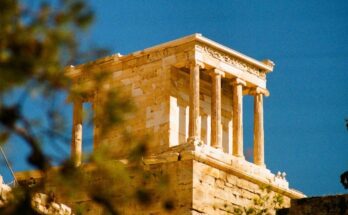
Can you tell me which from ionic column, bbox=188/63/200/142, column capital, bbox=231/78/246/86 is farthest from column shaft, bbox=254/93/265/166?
ionic column, bbox=188/63/200/142

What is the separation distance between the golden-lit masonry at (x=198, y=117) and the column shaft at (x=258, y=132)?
0.02 m

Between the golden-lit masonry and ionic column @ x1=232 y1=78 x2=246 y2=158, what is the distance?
0.02 m

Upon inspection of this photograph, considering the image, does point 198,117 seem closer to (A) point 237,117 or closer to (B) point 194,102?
(B) point 194,102

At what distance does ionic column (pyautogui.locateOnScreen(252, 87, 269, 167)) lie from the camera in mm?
27406

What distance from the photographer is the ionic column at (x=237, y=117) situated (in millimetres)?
26922

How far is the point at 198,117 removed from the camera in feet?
84.9

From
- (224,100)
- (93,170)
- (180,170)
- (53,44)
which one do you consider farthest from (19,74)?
(224,100)

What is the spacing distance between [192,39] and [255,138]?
3.37 meters

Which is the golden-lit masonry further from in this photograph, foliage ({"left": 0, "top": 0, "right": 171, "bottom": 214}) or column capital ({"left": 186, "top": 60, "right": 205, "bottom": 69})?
foliage ({"left": 0, "top": 0, "right": 171, "bottom": 214})

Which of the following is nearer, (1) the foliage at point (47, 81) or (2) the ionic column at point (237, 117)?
(1) the foliage at point (47, 81)

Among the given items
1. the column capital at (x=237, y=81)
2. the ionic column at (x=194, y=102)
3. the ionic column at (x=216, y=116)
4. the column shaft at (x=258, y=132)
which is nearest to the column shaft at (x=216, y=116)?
the ionic column at (x=216, y=116)

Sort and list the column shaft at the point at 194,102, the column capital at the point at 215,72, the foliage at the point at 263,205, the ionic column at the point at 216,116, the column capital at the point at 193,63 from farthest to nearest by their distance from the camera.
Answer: the column capital at the point at 215,72 → the ionic column at the point at 216,116 → the column capital at the point at 193,63 → the column shaft at the point at 194,102 → the foliage at the point at 263,205

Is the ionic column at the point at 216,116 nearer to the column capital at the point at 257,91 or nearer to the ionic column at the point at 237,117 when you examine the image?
the ionic column at the point at 237,117

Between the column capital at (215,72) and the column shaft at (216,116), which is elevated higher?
the column capital at (215,72)
